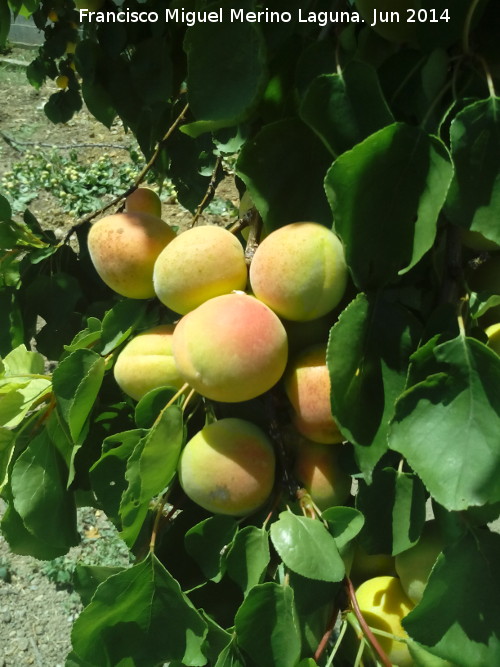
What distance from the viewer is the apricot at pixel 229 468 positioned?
659 mm

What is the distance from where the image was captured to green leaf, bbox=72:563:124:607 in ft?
2.58

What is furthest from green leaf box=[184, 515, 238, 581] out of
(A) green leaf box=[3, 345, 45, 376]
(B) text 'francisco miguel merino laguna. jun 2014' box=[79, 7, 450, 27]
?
(B) text 'francisco miguel merino laguna. jun 2014' box=[79, 7, 450, 27]

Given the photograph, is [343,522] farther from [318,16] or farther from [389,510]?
[318,16]

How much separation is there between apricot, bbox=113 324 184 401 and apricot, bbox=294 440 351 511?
148 millimetres

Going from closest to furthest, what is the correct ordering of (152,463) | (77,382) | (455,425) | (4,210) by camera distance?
(455,425) < (152,463) < (77,382) < (4,210)

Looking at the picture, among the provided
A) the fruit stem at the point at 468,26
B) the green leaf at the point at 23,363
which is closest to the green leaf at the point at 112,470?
the green leaf at the point at 23,363

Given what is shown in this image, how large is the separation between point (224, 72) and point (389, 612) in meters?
0.54

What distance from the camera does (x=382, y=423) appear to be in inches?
23.4

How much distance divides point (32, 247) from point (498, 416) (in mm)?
846

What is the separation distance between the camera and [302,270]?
613mm

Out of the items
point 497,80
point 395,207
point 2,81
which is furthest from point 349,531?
point 2,81

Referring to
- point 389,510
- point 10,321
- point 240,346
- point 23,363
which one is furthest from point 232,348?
point 10,321

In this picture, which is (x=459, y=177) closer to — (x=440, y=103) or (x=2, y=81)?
(x=440, y=103)

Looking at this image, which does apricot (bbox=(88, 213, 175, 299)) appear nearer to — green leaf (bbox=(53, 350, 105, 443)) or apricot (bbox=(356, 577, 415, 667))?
green leaf (bbox=(53, 350, 105, 443))
